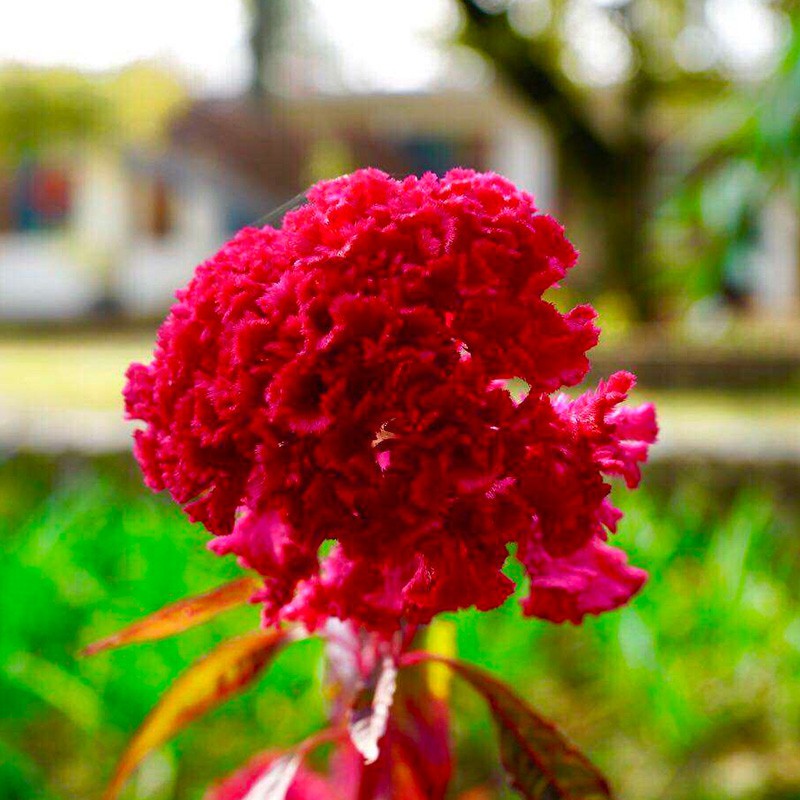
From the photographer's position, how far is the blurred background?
152 cm

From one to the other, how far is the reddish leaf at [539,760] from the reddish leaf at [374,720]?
8 cm

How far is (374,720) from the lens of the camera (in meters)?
0.68

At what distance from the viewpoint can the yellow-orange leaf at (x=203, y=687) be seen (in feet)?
2.65

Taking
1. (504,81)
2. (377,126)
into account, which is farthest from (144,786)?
(377,126)

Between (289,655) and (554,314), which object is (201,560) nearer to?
(289,655)

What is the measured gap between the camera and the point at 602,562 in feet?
2.38

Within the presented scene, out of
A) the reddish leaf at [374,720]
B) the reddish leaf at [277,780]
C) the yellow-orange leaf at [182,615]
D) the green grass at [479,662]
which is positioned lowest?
the green grass at [479,662]

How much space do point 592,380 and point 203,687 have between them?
4.01m

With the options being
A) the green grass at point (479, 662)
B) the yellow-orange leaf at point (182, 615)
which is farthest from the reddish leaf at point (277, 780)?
the green grass at point (479, 662)

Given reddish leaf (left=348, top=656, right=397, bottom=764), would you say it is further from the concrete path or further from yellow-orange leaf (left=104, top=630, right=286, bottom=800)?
the concrete path

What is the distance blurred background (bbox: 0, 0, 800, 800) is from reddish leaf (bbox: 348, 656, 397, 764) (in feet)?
2.19

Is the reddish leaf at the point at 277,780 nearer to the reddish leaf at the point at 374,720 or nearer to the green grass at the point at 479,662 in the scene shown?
the reddish leaf at the point at 374,720

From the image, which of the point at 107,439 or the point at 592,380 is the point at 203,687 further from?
the point at 592,380

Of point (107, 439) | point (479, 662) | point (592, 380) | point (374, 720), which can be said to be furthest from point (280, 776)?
point (592, 380)
